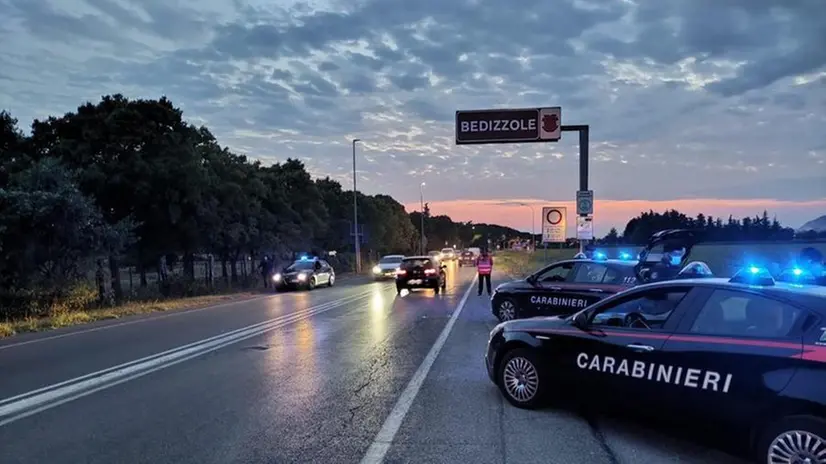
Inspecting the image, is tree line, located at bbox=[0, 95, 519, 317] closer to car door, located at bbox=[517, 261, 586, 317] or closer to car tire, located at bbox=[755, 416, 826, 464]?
car door, located at bbox=[517, 261, 586, 317]

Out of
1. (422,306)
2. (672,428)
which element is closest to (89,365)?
(672,428)

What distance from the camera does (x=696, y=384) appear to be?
5.05m

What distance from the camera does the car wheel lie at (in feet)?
44.9

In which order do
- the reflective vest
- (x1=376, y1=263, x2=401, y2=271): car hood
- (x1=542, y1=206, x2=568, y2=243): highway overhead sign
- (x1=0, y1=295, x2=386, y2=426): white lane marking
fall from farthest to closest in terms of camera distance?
(x1=376, y1=263, x2=401, y2=271): car hood
(x1=542, y1=206, x2=568, y2=243): highway overhead sign
the reflective vest
(x1=0, y1=295, x2=386, y2=426): white lane marking

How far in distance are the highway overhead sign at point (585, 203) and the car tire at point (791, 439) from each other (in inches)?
526

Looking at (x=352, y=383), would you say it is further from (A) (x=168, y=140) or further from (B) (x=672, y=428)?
(A) (x=168, y=140)

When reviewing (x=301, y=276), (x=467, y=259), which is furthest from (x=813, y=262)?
(x=467, y=259)

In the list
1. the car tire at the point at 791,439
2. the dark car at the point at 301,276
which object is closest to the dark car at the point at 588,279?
the car tire at the point at 791,439

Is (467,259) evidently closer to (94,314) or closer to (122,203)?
(122,203)

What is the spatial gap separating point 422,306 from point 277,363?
381 inches

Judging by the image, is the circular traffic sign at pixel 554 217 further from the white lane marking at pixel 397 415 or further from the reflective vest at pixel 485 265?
the white lane marking at pixel 397 415

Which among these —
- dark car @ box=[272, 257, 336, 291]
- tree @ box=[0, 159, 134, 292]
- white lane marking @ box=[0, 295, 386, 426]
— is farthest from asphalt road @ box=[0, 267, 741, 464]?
dark car @ box=[272, 257, 336, 291]

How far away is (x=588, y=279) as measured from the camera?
1232 centimetres

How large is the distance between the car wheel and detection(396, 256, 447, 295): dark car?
11.7 meters
